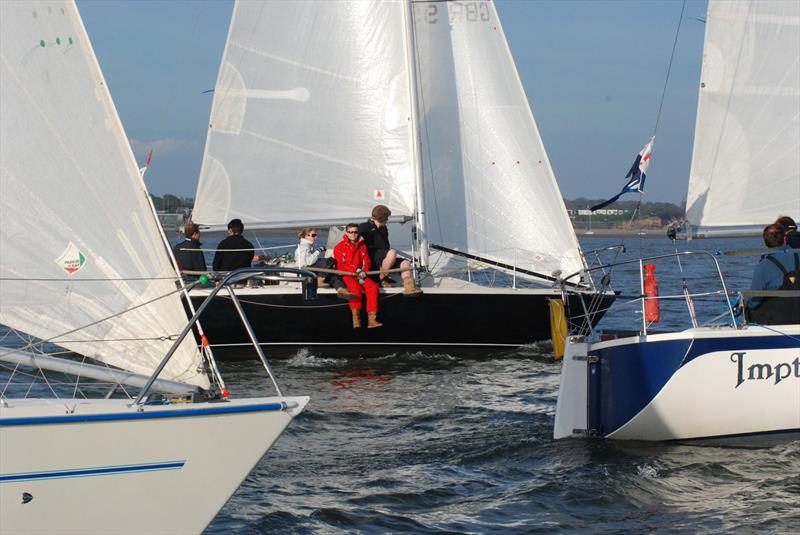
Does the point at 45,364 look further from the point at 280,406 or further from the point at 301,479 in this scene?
the point at 301,479

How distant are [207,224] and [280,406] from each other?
10.3 metres

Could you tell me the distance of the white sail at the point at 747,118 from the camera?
35.9ft

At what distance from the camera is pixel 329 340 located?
14727 mm

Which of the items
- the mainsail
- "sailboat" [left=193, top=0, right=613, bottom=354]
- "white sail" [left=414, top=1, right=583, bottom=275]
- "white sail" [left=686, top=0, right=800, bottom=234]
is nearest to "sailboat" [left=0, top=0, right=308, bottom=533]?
"white sail" [left=686, top=0, right=800, bottom=234]

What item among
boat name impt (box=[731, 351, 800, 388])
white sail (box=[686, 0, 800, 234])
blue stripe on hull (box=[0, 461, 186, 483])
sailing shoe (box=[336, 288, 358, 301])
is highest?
white sail (box=[686, 0, 800, 234])

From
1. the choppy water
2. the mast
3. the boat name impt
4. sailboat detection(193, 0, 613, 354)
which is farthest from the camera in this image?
sailboat detection(193, 0, 613, 354)

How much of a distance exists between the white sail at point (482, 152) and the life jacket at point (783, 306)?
20.5ft

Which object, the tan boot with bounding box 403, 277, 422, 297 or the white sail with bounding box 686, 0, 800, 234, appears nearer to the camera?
the white sail with bounding box 686, 0, 800, 234

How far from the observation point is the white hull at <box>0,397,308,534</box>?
5598 mm

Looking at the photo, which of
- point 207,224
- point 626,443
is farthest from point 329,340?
point 626,443

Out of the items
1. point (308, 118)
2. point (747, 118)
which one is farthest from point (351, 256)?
point (747, 118)

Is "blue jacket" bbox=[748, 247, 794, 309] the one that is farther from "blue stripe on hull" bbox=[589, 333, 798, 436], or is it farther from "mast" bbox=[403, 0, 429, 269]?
"mast" bbox=[403, 0, 429, 269]

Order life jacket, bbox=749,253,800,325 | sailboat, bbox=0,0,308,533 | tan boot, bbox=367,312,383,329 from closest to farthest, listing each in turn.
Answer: sailboat, bbox=0,0,308,533 → life jacket, bbox=749,253,800,325 → tan boot, bbox=367,312,383,329

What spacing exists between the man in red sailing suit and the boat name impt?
6106 millimetres
